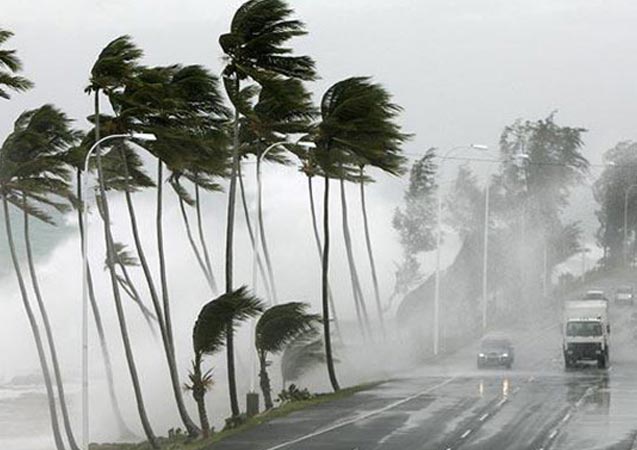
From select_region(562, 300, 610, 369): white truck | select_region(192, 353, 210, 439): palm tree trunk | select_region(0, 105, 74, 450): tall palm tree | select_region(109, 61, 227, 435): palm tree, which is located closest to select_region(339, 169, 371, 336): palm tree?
select_region(562, 300, 610, 369): white truck

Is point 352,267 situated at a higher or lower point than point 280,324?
higher

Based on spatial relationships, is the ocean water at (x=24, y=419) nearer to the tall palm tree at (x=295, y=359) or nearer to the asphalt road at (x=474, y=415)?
the tall palm tree at (x=295, y=359)

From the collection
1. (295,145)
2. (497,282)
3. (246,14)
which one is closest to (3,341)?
(497,282)

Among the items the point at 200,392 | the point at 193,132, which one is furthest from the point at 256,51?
the point at 200,392

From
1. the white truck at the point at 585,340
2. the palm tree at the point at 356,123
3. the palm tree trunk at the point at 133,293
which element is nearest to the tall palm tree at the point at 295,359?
the palm tree at the point at 356,123

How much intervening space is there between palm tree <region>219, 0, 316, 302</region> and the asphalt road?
767 cm

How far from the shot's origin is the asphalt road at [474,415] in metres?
44.0

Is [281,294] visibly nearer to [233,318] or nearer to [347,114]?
[347,114]

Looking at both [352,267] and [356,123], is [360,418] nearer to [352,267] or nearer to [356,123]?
[356,123]

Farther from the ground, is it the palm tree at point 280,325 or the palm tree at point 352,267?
the palm tree at point 352,267

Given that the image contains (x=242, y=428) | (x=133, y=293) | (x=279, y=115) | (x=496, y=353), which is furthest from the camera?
(x=133, y=293)

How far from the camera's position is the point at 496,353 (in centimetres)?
7806

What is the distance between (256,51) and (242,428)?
1448 centimetres

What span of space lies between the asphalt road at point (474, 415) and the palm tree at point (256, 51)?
7.67m
